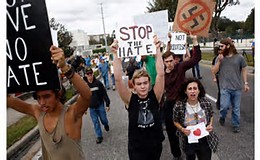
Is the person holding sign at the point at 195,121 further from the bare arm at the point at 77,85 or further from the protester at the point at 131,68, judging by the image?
the protester at the point at 131,68

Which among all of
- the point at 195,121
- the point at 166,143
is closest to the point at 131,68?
the point at 166,143

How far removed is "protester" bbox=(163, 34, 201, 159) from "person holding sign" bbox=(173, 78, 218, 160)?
0.76 m

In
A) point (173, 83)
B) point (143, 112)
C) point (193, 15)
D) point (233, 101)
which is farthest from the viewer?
point (233, 101)

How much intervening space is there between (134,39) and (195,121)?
1.38m

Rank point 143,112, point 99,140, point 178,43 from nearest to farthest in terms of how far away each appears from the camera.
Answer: point 143,112
point 99,140
point 178,43

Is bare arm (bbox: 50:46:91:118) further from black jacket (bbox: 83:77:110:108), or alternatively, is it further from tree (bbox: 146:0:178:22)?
tree (bbox: 146:0:178:22)

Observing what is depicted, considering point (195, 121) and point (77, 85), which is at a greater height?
point (77, 85)

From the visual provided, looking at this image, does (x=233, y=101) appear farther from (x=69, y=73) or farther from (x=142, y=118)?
(x=69, y=73)

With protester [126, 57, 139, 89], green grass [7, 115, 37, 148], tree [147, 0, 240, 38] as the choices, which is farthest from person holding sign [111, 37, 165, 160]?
tree [147, 0, 240, 38]

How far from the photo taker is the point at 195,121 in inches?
128

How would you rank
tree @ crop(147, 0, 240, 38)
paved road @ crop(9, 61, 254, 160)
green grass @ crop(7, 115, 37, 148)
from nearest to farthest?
1. paved road @ crop(9, 61, 254, 160)
2. green grass @ crop(7, 115, 37, 148)
3. tree @ crop(147, 0, 240, 38)

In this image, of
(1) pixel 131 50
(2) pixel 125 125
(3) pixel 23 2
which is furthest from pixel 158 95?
(2) pixel 125 125

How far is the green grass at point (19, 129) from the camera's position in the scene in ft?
19.3

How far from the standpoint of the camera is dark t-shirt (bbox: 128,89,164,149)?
286 centimetres
